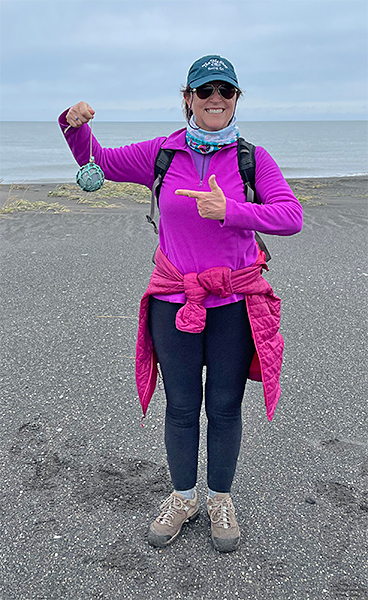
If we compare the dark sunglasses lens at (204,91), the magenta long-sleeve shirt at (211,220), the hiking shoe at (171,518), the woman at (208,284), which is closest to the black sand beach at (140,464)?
Result: the hiking shoe at (171,518)

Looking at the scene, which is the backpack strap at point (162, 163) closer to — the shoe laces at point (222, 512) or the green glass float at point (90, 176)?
the green glass float at point (90, 176)

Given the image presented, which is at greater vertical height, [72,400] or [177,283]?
[177,283]

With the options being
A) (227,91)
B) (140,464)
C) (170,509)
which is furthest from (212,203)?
(140,464)

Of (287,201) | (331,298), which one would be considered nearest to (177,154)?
(287,201)

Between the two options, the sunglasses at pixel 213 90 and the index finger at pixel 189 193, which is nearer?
the index finger at pixel 189 193

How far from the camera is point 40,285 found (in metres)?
5.71

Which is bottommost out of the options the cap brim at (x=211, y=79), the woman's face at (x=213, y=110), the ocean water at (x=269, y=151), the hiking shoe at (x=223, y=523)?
the ocean water at (x=269, y=151)

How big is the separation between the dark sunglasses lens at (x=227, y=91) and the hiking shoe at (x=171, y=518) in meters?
1.78

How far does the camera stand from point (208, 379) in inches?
87.7

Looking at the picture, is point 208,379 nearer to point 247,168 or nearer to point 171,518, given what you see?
point 171,518

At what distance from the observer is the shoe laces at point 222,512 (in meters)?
2.29

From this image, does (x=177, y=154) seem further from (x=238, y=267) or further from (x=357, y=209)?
(x=357, y=209)

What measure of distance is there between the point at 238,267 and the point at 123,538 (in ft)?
4.33

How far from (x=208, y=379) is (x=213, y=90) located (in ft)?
3.91
